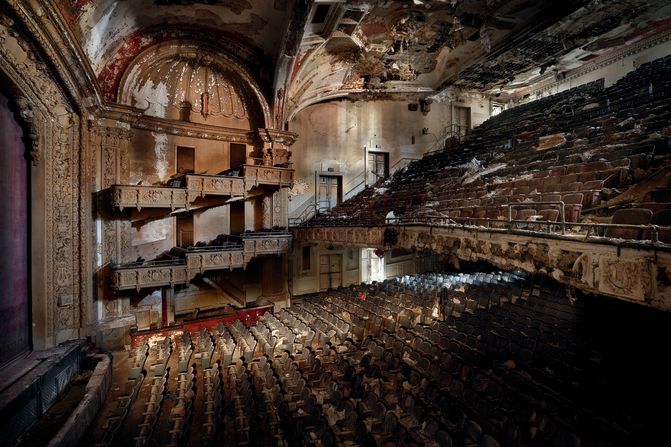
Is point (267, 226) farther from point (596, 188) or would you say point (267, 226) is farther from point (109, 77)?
point (596, 188)

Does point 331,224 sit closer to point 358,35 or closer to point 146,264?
point 146,264

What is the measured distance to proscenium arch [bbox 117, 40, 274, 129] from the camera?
31.3ft

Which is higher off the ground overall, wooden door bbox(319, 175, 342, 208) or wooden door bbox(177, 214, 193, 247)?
wooden door bbox(319, 175, 342, 208)

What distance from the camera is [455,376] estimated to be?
4.94m

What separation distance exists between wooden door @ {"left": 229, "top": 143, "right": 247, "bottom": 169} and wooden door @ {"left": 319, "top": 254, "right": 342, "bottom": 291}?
4850 mm

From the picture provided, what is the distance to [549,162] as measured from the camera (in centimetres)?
771

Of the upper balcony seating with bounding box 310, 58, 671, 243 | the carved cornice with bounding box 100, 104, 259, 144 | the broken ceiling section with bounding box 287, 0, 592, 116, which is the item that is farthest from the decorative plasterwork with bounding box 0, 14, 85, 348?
the upper balcony seating with bounding box 310, 58, 671, 243

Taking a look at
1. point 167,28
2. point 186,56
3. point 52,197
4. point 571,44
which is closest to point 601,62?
point 571,44

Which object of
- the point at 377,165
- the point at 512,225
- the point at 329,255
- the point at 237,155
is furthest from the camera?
the point at 377,165

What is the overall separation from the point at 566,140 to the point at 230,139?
10558 mm

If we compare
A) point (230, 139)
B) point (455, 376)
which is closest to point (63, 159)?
point (230, 139)

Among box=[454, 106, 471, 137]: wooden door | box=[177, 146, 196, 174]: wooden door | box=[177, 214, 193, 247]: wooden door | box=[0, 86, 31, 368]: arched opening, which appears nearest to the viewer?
box=[0, 86, 31, 368]: arched opening

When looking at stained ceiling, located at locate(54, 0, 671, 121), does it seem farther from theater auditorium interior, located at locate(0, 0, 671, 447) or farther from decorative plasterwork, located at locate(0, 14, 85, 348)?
decorative plasterwork, located at locate(0, 14, 85, 348)

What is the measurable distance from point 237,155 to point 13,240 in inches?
281
